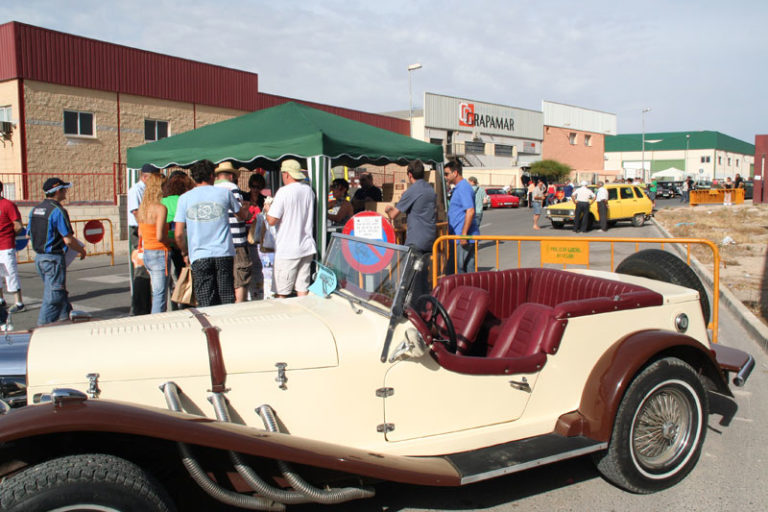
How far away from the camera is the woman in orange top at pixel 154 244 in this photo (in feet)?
Answer: 21.0

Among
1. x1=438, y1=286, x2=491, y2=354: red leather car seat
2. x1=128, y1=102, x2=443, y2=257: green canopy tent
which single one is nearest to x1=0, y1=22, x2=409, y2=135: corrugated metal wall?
x1=128, y1=102, x2=443, y2=257: green canopy tent

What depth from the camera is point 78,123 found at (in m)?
20.8

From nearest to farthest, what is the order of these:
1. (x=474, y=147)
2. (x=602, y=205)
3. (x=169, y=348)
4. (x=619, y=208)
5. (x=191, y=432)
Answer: (x=191, y=432) → (x=169, y=348) → (x=602, y=205) → (x=619, y=208) → (x=474, y=147)

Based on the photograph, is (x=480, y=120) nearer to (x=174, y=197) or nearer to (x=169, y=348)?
(x=174, y=197)

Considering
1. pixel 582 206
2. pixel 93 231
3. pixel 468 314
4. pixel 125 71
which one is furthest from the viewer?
pixel 125 71

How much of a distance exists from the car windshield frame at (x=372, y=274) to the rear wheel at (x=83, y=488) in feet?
4.29

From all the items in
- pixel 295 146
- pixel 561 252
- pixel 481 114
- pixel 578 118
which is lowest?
pixel 561 252

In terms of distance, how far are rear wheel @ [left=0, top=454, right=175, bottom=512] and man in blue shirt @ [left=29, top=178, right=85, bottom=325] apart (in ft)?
15.6

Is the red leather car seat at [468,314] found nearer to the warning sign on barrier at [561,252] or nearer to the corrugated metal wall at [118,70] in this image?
the warning sign on barrier at [561,252]

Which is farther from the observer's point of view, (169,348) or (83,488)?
(169,348)

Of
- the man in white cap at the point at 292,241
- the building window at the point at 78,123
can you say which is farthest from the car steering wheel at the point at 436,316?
the building window at the point at 78,123

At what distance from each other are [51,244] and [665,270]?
588 centimetres

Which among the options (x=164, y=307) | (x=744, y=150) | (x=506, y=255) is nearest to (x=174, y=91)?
(x=506, y=255)

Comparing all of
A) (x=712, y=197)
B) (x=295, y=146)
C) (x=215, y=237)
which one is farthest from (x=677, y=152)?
(x=215, y=237)
